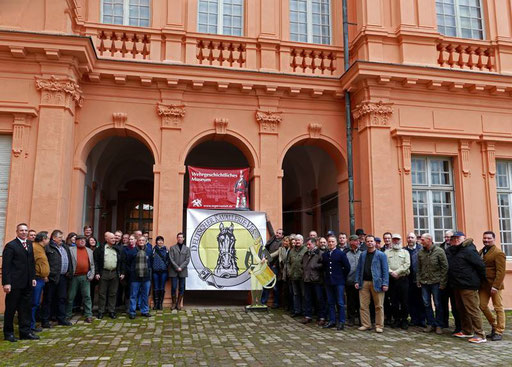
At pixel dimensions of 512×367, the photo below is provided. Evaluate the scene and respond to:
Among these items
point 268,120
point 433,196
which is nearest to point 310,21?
point 268,120

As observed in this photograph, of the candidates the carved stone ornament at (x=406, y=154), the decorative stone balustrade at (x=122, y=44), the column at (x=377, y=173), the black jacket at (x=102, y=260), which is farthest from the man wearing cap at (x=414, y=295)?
the decorative stone balustrade at (x=122, y=44)

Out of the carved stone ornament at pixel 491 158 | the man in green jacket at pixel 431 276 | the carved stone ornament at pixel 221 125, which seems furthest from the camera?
the carved stone ornament at pixel 491 158

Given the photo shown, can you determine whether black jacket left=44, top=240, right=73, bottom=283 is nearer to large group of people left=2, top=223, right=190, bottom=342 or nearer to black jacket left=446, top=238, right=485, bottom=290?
large group of people left=2, top=223, right=190, bottom=342

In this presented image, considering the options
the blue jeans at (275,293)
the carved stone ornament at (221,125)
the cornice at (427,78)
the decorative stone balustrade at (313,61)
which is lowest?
the blue jeans at (275,293)

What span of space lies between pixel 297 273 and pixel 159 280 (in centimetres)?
289

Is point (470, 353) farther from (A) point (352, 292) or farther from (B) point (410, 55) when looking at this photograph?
(B) point (410, 55)

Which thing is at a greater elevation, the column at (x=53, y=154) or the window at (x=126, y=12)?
the window at (x=126, y=12)

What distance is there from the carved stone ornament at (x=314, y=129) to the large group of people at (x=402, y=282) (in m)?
3.24

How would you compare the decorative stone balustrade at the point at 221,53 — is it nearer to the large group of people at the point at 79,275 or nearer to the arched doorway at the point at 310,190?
the arched doorway at the point at 310,190

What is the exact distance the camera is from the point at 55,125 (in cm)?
991

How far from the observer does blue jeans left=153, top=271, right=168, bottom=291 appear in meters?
9.94

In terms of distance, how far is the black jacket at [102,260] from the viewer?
922cm

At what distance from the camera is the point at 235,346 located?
6.91 metres

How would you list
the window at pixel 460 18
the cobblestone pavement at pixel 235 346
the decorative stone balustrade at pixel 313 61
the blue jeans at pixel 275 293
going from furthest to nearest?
the window at pixel 460 18 → the decorative stone balustrade at pixel 313 61 → the blue jeans at pixel 275 293 → the cobblestone pavement at pixel 235 346
